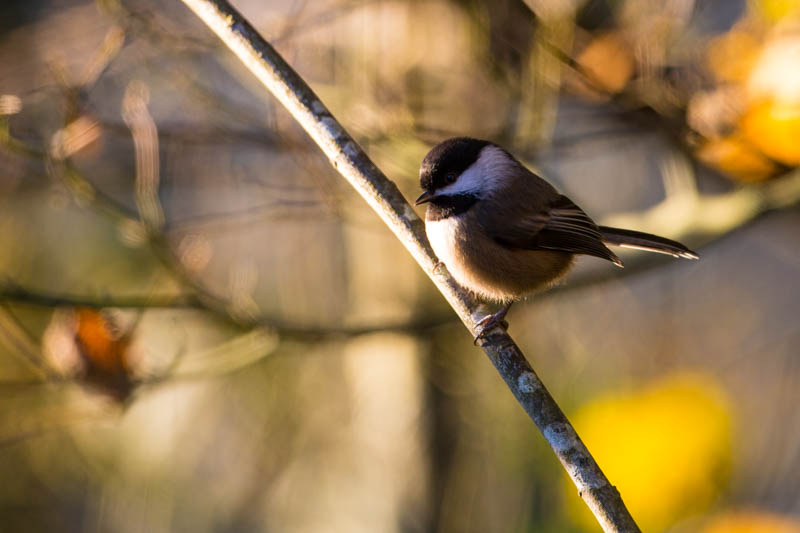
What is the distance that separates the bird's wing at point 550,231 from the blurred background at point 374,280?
0.41 metres

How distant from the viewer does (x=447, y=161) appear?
267cm

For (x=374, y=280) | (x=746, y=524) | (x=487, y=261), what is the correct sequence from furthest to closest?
(x=374, y=280)
(x=746, y=524)
(x=487, y=261)

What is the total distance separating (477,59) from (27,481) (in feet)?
14.3

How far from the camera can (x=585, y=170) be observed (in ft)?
17.8

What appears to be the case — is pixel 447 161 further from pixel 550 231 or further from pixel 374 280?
pixel 374 280

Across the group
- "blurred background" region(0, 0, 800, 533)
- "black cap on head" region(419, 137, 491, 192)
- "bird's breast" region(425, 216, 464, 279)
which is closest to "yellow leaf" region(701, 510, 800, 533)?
"blurred background" region(0, 0, 800, 533)

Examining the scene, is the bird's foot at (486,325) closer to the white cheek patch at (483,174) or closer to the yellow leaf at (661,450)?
the white cheek patch at (483,174)

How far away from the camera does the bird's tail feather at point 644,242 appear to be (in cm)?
280

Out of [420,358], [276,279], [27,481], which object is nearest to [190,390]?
[276,279]

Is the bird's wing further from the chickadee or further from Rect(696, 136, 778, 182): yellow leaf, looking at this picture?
Rect(696, 136, 778, 182): yellow leaf

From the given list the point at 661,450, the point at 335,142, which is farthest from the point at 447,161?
the point at 661,450

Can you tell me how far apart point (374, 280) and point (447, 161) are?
1.87m

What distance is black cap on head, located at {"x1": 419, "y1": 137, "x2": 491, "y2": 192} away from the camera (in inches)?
105

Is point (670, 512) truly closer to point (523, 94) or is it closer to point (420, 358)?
point (420, 358)
